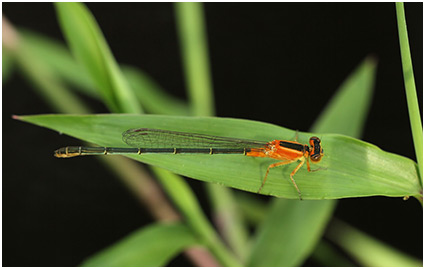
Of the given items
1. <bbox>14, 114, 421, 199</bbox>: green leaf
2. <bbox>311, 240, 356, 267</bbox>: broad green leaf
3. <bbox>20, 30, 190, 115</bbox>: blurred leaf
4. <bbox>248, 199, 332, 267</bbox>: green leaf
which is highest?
<bbox>20, 30, 190, 115</bbox>: blurred leaf

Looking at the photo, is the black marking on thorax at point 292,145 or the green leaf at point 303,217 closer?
the black marking on thorax at point 292,145

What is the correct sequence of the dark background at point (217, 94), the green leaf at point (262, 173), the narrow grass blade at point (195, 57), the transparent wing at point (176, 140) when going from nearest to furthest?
the green leaf at point (262, 173) → the transparent wing at point (176, 140) → the narrow grass blade at point (195, 57) → the dark background at point (217, 94)

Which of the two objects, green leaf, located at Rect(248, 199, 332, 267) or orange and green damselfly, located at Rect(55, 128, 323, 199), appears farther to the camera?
green leaf, located at Rect(248, 199, 332, 267)

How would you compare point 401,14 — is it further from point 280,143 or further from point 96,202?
point 96,202

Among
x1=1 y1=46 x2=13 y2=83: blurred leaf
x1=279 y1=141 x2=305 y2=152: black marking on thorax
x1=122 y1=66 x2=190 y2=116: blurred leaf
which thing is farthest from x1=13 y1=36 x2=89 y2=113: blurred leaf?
x1=279 y1=141 x2=305 y2=152: black marking on thorax

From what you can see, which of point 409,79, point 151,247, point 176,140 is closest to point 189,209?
point 151,247

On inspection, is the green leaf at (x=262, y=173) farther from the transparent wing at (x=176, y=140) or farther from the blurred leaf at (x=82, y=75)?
the blurred leaf at (x=82, y=75)

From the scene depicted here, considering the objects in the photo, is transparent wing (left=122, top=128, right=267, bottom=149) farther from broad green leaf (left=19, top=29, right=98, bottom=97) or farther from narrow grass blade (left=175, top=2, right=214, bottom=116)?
broad green leaf (left=19, top=29, right=98, bottom=97)

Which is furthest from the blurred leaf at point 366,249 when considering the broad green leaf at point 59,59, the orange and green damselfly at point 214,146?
the broad green leaf at point 59,59
